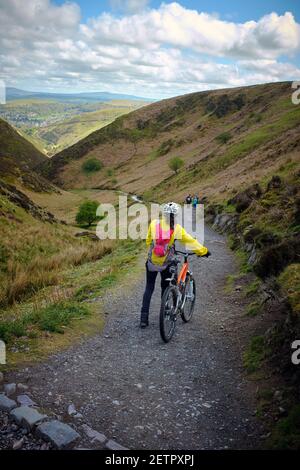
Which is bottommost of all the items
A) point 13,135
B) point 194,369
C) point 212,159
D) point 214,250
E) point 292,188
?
point 194,369

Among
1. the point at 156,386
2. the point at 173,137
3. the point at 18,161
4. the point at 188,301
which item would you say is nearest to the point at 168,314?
the point at 188,301

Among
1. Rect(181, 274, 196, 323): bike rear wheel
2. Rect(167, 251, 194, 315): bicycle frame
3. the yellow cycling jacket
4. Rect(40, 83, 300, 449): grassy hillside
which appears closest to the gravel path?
Rect(181, 274, 196, 323): bike rear wheel

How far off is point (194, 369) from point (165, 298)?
60.0 inches

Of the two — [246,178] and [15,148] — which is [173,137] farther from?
[246,178]

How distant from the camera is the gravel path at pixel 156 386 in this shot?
557cm

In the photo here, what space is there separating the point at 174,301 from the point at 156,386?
225 centimetres

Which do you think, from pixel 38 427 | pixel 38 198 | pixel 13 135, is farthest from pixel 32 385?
pixel 13 135

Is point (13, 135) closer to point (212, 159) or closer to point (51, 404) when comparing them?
point (212, 159)

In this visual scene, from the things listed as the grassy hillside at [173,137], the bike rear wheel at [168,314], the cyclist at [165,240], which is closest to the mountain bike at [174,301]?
the bike rear wheel at [168,314]

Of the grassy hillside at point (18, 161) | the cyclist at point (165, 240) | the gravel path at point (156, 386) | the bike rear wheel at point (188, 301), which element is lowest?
the gravel path at point (156, 386)

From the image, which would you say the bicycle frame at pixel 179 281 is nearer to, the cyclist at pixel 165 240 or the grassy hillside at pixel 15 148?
the cyclist at pixel 165 240

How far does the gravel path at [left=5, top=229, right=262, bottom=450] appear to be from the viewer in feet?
18.3

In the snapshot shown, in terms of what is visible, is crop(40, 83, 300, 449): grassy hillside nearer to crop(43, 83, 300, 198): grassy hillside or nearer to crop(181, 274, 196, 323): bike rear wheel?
crop(43, 83, 300, 198): grassy hillside

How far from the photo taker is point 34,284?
13.5 m
